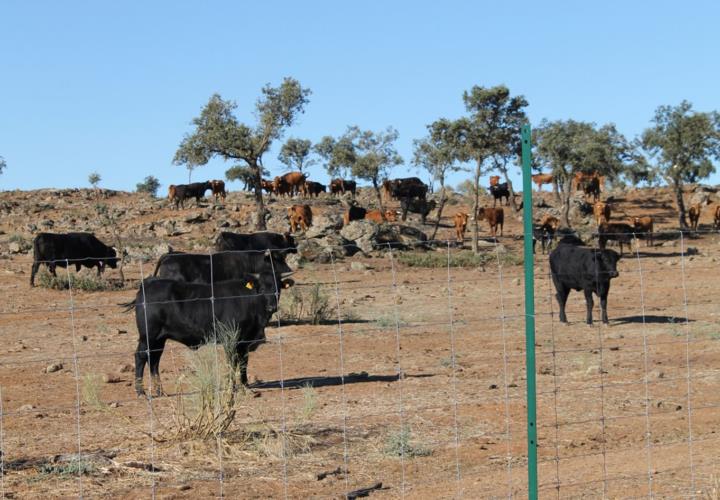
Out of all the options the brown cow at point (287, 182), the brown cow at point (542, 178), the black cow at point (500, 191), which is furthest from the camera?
the brown cow at point (542, 178)

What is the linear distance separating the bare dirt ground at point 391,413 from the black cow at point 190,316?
0.44 m

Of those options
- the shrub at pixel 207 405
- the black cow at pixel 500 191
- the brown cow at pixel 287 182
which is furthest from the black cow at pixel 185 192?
the shrub at pixel 207 405

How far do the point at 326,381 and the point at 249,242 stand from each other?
1379 cm

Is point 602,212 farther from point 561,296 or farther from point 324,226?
point 561,296

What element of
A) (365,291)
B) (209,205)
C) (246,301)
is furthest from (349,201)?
(246,301)

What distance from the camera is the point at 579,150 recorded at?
4494 centimetres

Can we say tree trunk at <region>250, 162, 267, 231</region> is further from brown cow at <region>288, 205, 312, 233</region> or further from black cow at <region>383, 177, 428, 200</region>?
black cow at <region>383, 177, 428, 200</region>

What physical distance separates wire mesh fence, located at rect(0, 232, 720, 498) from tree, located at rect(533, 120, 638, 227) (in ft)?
84.2

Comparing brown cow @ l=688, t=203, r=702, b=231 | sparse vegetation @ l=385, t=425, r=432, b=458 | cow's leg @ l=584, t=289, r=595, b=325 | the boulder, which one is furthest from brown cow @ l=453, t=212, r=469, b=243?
sparse vegetation @ l=385, t=425, r=432, b=458

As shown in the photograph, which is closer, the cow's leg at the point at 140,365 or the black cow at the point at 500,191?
the cow's leg at the point at 140,365

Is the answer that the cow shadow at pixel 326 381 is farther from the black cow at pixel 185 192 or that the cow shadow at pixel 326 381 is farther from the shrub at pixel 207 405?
the black cow at pixel 185 192

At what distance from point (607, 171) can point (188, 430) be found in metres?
40.1

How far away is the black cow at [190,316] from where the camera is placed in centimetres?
1230

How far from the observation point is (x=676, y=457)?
908cm
